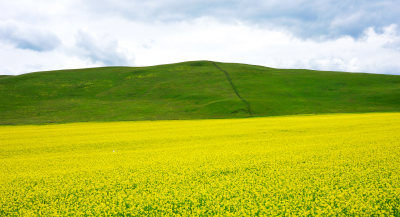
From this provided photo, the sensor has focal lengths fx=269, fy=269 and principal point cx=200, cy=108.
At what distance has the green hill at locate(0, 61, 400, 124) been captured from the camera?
58969mm

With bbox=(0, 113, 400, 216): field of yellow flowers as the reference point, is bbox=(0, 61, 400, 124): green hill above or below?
above

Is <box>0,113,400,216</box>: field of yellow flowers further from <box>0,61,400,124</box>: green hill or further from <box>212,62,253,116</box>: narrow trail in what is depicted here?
<box>212,62,253,116</box>: narrow trail

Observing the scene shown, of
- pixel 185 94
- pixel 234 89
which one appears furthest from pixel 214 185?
pixel 234 89

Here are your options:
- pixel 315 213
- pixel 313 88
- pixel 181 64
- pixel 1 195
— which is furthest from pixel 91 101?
pixel 315 213

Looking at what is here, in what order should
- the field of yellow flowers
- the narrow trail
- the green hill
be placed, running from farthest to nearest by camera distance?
1. the narrow trail
2. the green hill
3. the field of yellow flowers

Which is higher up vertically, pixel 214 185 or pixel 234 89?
pixel 234 89

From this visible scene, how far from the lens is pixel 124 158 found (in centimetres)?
1206

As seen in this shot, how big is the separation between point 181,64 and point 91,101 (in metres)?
51.5

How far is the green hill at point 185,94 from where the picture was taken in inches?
2322

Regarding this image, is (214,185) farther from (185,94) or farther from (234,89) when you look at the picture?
(234,89)

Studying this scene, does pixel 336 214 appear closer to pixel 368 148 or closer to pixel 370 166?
pixel 370 166

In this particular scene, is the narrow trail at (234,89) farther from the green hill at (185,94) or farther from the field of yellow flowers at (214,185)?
the field of yellow flowers at (214,185)

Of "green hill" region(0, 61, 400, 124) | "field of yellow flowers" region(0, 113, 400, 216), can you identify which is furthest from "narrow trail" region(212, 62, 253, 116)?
"field of yellow flowers" region(0, 113, 400, 216)

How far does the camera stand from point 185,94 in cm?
7750
